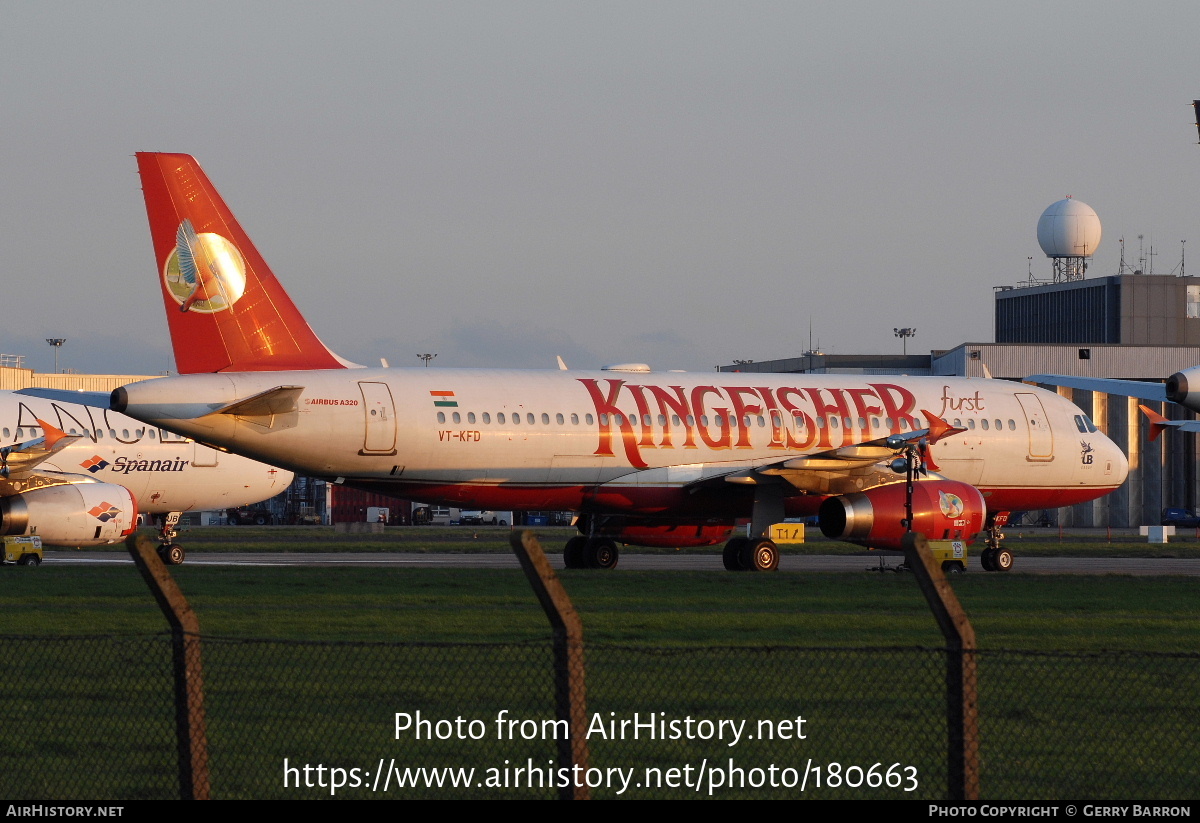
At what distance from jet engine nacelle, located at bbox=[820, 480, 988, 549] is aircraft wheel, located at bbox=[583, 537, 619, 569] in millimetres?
5263

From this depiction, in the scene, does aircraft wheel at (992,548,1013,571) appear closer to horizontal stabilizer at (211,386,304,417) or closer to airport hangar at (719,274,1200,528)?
horizontal stabilizer at (211,386,304,417)

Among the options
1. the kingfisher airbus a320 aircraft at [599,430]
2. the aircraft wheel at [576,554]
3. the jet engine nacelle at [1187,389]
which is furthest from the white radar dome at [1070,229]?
the jet engine nacelle at [1187,389]

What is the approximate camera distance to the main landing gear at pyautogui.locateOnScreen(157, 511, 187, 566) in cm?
3978

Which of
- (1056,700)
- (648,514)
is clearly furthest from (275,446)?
(1056,700)

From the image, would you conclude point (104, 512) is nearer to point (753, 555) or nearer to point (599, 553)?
point (599, 553)

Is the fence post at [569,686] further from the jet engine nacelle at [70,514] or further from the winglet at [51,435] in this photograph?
the winglet at [51,435]

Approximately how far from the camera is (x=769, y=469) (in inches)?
1364

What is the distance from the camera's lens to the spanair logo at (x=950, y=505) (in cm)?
3341

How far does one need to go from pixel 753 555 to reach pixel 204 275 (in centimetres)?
1306

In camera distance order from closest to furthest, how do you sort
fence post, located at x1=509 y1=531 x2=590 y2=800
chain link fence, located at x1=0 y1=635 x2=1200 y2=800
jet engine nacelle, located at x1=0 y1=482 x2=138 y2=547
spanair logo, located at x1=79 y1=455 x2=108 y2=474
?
fence post, located at x1=509 y1=531 x2=590 y2=800, chain link fence, located at x1=0 y1=635 x2=1200 y2=800, jet engine nacelle, located at x1=0 y1=482 x2=138 y2=547, spanair logo, located at x1=79 y1=455 x2=108 y2=474

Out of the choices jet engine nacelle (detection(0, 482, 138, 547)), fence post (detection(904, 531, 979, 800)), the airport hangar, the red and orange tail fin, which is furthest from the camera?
the airport hangar

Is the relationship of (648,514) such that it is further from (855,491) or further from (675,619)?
Answer: (675,619)

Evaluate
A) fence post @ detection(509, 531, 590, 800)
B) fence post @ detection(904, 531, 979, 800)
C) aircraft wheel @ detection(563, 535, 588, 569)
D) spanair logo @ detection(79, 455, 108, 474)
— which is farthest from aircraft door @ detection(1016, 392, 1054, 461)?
fence post @ detection(509, 531, 590, 800)

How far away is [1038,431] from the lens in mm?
39938
